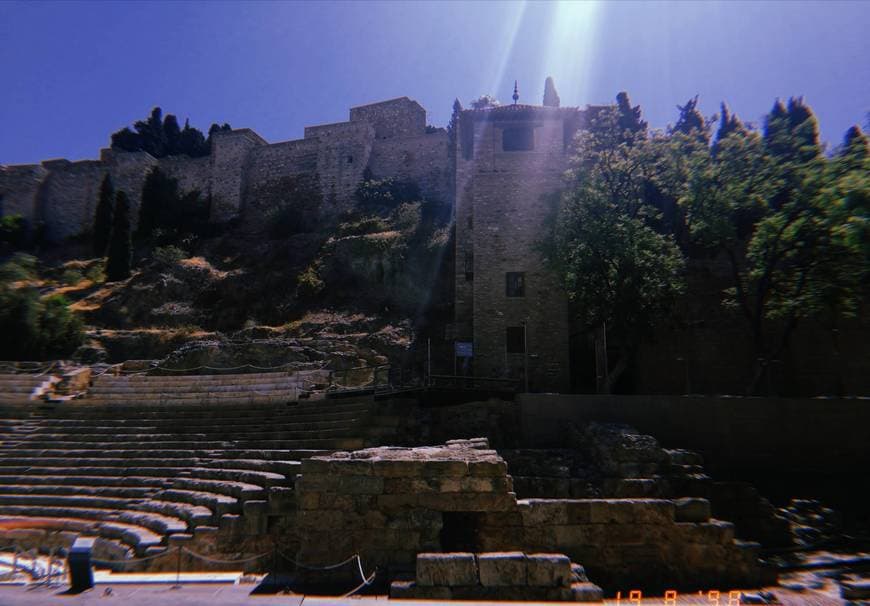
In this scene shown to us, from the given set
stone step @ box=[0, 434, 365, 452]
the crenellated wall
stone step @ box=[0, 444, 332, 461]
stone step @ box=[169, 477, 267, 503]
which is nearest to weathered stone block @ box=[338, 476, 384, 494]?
stone step @ box=[169, 477, 267, 503]

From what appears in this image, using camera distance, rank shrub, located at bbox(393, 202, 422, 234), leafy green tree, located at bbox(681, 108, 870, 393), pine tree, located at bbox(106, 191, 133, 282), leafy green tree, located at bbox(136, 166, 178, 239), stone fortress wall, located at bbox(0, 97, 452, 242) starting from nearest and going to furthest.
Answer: leafy green tree, located at bbox(681, 108, 870, 393), shrub, located at bbox(393, 202, 422, 234), pine tree, located at bbox(106, 191, 133, 282), stone fortress wall, located at bbox(0, 97, 452, 242), leafy green tree, located at bbox(136, 166, 178, 239)

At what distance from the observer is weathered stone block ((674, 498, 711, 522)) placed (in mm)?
8633

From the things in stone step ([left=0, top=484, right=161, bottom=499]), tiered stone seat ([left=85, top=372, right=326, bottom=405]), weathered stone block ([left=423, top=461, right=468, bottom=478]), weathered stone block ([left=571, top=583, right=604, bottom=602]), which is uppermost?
tiered stone seat ([left=85, top=372, right=326, bottom=405])

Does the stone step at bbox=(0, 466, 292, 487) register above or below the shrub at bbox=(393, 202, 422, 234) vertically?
below

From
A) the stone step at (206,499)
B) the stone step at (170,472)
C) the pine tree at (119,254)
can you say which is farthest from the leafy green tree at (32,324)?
the stone step at (206,499)

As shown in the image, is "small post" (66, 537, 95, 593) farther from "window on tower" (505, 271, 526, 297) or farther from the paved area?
"window on tower" (505, 271, 526, 297)

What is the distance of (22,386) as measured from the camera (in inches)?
792

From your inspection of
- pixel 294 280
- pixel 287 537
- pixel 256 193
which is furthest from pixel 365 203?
pixel 287 537

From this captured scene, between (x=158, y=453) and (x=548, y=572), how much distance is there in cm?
1170

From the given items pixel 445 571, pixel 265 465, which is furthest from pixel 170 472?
pixel 445 571

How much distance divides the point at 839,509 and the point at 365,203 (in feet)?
97.4

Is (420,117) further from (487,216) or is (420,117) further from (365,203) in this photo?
(487,216)

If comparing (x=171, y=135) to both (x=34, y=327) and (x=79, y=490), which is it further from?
(x=79, y=490)

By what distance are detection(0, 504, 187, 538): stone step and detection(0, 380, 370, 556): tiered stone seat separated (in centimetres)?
3
